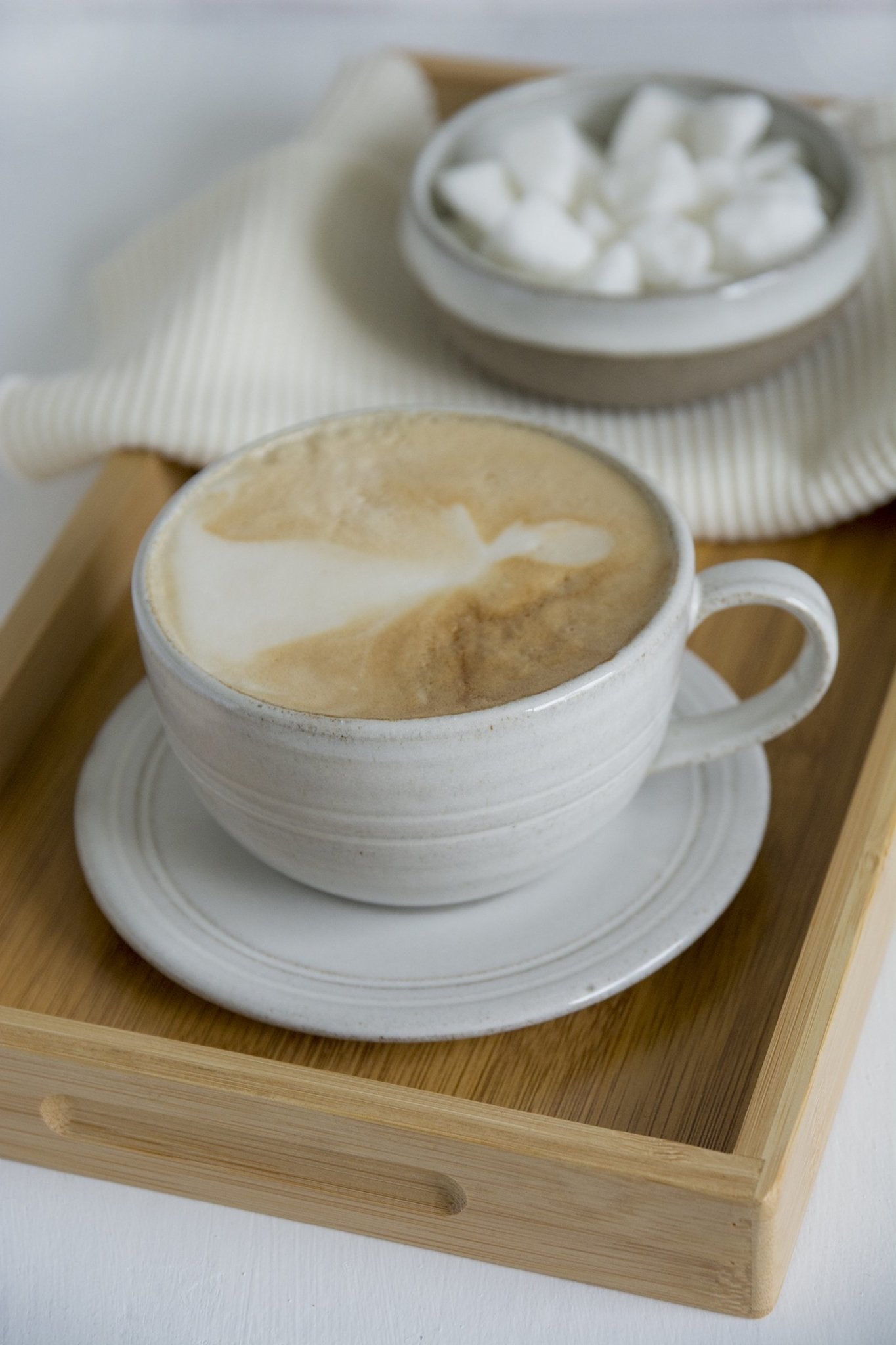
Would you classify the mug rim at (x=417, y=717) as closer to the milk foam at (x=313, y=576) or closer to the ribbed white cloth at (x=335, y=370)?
the milk foam at (x=313, y=576)

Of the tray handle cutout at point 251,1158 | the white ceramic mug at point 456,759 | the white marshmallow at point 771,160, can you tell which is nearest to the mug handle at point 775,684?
the white ceramic mug at point 456,759

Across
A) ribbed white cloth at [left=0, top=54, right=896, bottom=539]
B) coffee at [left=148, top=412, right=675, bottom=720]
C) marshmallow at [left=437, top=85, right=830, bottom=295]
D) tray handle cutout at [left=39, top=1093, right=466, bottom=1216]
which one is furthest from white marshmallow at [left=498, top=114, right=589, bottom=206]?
tray handle cutout at [left=39, top=1093, right=466, bottom=1216]

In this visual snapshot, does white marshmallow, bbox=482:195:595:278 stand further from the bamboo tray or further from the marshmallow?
the bamboo tray

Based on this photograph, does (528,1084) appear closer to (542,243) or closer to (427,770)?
(427,770)

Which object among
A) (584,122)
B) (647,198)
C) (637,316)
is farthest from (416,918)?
(584,122)

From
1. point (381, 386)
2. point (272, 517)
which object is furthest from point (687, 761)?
point (381, 386)

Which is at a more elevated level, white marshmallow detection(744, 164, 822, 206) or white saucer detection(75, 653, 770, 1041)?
white marshmallow detection(744, 164, 822, 206)

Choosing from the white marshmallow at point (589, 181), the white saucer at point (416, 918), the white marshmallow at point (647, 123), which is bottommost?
the white saucer at point (416, 918)
